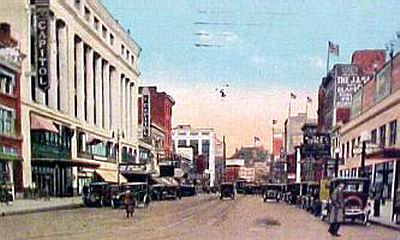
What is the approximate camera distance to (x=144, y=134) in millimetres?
1831

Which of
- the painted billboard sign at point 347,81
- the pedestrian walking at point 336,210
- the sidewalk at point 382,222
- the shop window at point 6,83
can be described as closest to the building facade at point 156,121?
the shop window at point 6,83

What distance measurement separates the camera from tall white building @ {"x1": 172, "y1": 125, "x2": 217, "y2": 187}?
180 centimetres

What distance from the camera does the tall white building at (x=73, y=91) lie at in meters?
1.55

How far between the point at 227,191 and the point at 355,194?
62cm

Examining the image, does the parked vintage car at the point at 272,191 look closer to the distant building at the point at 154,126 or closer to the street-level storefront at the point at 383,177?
the street-level storefront at the point at 383,177

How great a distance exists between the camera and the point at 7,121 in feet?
5.30

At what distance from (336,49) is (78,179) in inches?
35.7

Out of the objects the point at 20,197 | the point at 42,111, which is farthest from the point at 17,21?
the point at 20,197

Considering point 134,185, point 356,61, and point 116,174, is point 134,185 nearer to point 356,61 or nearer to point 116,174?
point 116,174

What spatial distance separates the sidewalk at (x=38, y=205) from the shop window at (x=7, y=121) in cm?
21

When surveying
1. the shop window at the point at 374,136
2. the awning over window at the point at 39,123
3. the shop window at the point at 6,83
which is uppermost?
the shop window at the point at 6,83

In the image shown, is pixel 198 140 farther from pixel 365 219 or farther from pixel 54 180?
pixel 365 219

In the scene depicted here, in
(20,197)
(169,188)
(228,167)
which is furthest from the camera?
(169,188)

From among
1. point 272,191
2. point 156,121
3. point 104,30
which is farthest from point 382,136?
point 104,30
